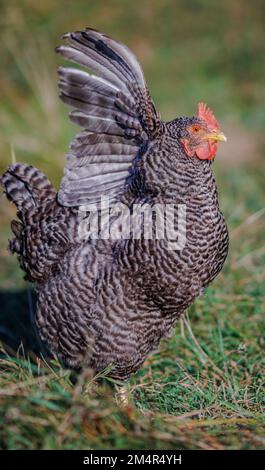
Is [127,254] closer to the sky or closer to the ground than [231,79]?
closer to the ground

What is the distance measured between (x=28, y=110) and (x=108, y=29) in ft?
13.0

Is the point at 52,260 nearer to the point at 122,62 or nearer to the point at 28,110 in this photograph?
the point at 122,62

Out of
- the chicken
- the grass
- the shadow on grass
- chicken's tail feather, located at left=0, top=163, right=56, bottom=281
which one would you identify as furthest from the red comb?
the shadow on grass

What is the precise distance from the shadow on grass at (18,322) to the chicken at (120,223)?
912 mm

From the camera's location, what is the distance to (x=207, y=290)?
15.3ft

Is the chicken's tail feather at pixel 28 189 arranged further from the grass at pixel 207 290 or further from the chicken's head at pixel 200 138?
the chicken's head at pixel 200 138

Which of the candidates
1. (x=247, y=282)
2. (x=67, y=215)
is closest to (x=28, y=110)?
(x=247, y=282)

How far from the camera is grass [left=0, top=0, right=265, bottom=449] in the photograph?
280cm

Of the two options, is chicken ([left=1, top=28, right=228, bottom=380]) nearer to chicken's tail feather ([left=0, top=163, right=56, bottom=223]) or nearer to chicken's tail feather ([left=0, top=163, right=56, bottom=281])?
chicken's tail feather ([left=0, top=163, right=56, bottom=281])

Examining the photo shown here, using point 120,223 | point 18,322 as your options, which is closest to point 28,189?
point 120,223

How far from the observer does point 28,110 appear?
7848mm

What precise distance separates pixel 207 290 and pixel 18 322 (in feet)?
4.55

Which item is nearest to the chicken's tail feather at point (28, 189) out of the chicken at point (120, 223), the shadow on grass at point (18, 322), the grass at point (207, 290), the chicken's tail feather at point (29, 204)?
the chicken's tail feather at point (29, 204)

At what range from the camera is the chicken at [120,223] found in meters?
3.37
